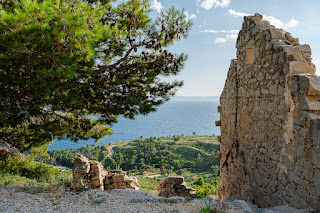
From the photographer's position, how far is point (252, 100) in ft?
13.1

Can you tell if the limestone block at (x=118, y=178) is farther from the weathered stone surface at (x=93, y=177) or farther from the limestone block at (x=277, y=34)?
the limestone block at (x=277, y=34)

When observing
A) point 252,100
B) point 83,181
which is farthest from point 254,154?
→ point 83,181

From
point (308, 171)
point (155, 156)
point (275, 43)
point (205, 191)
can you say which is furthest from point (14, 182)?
point (155, 156)

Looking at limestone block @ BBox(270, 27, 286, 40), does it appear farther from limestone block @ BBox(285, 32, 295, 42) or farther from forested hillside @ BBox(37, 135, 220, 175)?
forested hillside @ BBox(37, 135, 220, 175)

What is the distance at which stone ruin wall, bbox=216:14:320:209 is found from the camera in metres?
2.58

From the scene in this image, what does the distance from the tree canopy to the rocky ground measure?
6.07ft

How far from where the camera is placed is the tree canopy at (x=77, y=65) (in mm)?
3451

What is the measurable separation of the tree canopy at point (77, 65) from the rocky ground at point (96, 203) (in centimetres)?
185

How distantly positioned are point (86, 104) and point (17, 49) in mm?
2578

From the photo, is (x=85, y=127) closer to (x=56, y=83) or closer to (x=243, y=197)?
(x=56, y=83)

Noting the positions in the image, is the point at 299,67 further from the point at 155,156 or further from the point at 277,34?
the point at 155,156

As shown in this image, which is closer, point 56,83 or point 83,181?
point 56,83

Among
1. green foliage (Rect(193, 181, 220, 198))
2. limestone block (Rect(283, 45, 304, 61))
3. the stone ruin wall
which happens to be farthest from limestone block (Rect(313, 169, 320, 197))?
green foliage (Rect(193, 181, 220, 198))

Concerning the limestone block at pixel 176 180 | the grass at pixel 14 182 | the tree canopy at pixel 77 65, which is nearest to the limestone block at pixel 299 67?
the tree canopy at pixel 77 65
